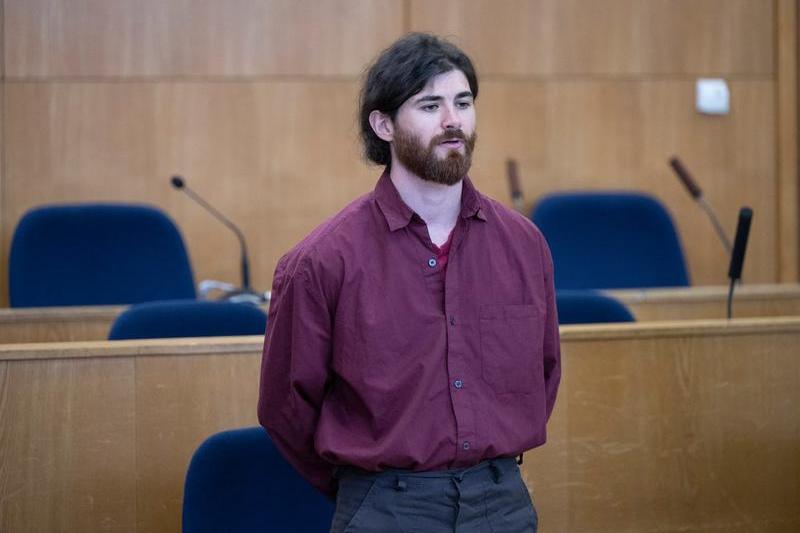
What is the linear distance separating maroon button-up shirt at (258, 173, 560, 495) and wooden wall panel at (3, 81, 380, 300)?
3154 millimetres

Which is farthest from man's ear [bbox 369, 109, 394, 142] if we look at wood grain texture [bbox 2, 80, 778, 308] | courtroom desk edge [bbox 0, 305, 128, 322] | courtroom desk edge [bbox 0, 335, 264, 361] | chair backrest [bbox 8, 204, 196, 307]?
wood grain texture [bbox 2, 80, 778, 308]

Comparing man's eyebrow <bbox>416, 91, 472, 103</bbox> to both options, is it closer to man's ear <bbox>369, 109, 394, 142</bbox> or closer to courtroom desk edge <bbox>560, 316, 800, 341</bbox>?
man's ear <bbox>369, 109, 394, 142</bbox>

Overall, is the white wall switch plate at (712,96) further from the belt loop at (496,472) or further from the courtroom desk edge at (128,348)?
the belt loop at (496,472)

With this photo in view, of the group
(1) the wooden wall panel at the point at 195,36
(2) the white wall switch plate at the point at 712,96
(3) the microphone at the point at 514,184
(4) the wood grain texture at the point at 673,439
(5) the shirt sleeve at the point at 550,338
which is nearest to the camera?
(5) the shirt sleeve at the point at 550,338

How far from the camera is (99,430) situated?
2512 mm

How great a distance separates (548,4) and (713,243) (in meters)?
1.39

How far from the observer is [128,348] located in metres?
2.55

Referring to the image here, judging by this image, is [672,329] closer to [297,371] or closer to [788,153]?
[297,371]

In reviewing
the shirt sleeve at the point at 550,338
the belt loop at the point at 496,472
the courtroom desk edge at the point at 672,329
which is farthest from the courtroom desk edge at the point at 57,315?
the belt loop at the point at 496,472

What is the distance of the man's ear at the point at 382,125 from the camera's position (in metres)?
2.00

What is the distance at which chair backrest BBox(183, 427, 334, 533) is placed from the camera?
6.59 ft

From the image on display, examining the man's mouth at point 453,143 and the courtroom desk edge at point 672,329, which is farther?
Result: the courtroom desk edge at point 672,329

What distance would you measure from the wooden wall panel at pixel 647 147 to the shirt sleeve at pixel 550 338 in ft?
11.1

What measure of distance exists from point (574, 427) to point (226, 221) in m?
2.59
